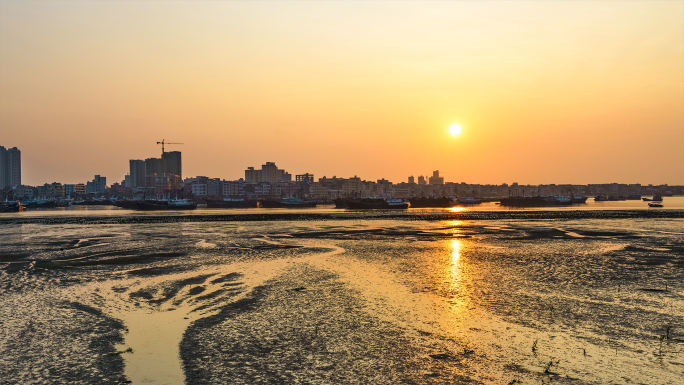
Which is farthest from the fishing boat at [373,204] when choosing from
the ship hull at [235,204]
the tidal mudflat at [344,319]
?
the tidal mudflat at [344,319]

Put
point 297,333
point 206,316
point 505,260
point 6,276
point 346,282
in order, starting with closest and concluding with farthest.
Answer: point 297,333 < point 206,316 < point 346,282 < point 6,276 < point 505,260

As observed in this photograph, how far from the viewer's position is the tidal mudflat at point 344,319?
8297 millimetres

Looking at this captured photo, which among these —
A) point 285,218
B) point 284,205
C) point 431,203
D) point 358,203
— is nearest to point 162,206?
point 284,205

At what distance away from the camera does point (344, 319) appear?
38.9 feet

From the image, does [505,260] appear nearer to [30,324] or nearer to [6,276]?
[30,324]

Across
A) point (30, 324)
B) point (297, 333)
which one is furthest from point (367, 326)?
point (30, 324)

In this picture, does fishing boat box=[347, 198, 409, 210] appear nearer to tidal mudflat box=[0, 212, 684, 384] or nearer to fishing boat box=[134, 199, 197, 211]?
fishing boat box=[134, 199, 197, 211]

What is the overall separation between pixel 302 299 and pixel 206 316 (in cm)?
Result: 309

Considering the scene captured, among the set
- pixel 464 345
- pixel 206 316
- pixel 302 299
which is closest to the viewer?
pixel 464 345

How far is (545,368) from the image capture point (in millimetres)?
8234

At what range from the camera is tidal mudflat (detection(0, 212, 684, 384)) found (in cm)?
830

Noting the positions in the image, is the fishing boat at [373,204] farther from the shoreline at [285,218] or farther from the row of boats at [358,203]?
the shoreline at [285,218]

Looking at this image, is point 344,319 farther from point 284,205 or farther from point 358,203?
point 284,205

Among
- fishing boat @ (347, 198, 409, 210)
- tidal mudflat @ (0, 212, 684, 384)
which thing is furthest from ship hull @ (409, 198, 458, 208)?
tidal mudflat @ (0, 212, 684, 384)
